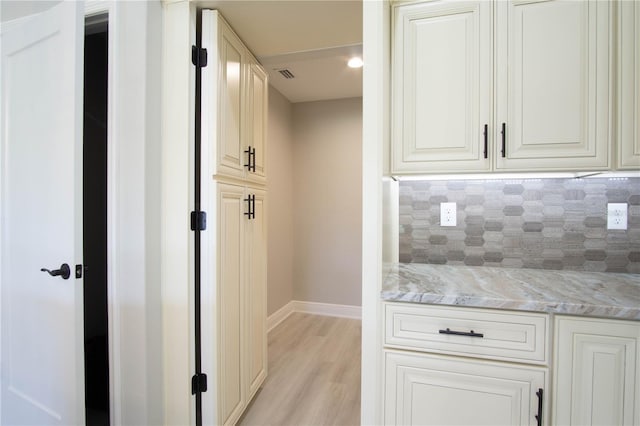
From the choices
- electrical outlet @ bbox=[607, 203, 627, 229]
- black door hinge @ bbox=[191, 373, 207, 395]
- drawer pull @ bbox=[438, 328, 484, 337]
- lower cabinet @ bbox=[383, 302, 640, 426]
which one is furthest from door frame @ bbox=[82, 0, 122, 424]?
electrical outlet @ bbox=[607, 203, 627, 229]

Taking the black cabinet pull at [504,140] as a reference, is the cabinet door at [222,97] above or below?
above

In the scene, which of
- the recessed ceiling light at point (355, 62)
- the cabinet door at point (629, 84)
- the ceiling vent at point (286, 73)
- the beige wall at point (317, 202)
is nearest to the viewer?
the cabinet door at point (629, 84)

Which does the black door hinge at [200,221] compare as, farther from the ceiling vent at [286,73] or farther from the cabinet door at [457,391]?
the ceiling vent at [286,73]

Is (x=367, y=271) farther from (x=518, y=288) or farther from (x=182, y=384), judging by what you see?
(x=182, y=384)

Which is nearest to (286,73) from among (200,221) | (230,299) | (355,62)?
(355,62)

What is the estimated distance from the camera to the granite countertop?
→ 1055mm

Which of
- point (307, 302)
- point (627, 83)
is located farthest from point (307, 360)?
point (627, 83)

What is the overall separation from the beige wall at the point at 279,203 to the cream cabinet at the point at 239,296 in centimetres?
113

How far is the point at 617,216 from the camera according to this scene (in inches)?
58.4

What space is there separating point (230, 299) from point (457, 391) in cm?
114

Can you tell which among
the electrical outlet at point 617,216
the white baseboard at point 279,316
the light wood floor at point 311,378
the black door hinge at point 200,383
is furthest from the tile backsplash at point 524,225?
the white baseboard at point 279,316

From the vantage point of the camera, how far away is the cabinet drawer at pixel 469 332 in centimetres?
109

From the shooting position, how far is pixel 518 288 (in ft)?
4.09

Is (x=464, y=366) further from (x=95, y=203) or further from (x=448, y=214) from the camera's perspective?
(x=95, y=203)
